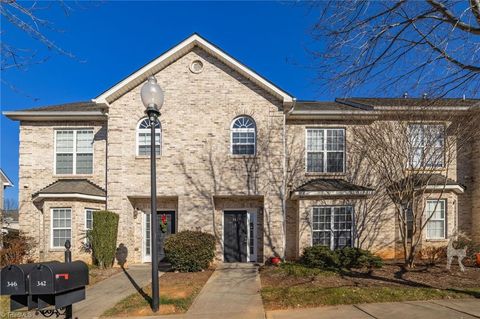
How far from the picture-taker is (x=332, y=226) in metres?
14.5

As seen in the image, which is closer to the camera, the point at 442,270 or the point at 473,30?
the point at 473,30

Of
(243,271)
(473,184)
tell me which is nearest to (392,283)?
(243,271)

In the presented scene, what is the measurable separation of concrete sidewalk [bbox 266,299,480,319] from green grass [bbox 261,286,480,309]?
35cm

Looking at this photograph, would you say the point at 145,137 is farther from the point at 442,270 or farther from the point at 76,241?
the point at 442,270

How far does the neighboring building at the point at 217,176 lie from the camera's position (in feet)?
47.3

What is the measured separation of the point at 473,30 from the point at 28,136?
16.0 metres

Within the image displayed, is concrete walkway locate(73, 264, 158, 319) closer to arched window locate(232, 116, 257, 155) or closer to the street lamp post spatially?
the street lamp post

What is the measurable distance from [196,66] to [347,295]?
1017 cm

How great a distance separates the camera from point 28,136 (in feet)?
51.6

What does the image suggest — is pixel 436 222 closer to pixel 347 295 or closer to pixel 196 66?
pixel 347 295

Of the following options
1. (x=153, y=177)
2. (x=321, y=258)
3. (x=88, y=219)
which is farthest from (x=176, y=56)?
(x=321, y=258)

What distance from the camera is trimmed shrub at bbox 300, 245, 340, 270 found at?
12617mm

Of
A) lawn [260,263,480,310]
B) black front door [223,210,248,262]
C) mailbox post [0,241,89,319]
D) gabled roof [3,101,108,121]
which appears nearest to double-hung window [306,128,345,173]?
black front door [223,210,248,262]

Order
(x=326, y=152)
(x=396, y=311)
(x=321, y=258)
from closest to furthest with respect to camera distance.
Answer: (x=396, y=311), (x=321, y=258), (x=326, y=152)
